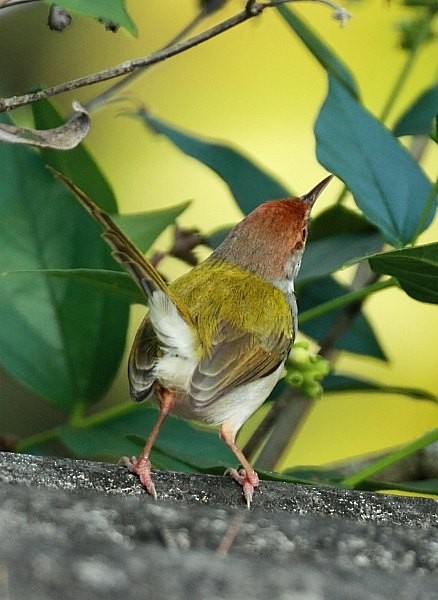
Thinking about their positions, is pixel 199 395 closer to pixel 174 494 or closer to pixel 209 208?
pixel 174 494

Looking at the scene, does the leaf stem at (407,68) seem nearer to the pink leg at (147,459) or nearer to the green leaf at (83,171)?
the green leaf at (83,171)

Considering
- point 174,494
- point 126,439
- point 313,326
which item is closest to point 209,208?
point 313,326

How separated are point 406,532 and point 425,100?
1037mm

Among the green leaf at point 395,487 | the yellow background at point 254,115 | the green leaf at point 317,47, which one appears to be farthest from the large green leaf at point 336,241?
the yellow background at point 254,115

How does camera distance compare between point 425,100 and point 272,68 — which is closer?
point 425,100

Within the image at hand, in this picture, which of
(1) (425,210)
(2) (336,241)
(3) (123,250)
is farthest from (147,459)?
(2) (336,241)

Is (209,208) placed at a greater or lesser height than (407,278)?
lesser

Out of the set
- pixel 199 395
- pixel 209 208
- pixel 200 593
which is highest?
pixel 200 593

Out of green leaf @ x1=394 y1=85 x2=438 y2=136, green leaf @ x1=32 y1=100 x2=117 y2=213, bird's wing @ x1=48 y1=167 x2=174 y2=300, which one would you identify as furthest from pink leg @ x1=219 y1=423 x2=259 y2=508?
green leaf @ x1=394 y1=85 x2=438 y2=136

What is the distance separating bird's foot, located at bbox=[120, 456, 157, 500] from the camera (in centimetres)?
129

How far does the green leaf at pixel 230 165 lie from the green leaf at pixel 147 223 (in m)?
0.21

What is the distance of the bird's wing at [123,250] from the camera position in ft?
4.57

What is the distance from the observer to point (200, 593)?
0.97 meters

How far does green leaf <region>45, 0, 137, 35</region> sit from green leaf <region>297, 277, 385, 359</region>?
0.89 m
